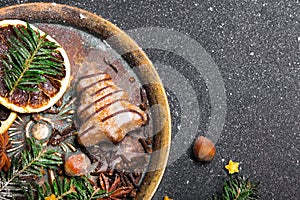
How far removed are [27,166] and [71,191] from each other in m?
0.13

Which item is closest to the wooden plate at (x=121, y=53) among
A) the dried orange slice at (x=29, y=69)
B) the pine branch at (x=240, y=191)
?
the dried orange slice at (x=29, y=69)

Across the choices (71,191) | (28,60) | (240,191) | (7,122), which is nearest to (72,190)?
(71,191)

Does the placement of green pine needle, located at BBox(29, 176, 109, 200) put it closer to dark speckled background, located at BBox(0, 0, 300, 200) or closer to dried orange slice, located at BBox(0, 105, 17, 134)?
dried orange slice, located at BBox(0, 105, 17, 134)

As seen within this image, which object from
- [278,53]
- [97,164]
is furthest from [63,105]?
[278,53]

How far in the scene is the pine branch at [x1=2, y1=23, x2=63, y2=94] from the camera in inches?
48.1

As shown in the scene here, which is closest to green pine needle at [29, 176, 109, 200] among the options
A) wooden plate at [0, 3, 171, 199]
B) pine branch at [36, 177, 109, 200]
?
pine branch at [36, 177, 109, 200]

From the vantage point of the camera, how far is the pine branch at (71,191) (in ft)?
4.30

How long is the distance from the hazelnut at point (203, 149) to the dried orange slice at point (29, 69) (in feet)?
1.48

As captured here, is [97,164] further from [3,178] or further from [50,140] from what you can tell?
[3,178]

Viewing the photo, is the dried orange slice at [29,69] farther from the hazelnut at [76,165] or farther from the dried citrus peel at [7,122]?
the hazelnut at [76,165]

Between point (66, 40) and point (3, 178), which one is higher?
point (66, 40)

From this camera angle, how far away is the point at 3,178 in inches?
50.9

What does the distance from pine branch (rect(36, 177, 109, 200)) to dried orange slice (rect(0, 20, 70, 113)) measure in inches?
8.0

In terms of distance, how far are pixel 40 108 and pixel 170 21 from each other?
50 centimetres
